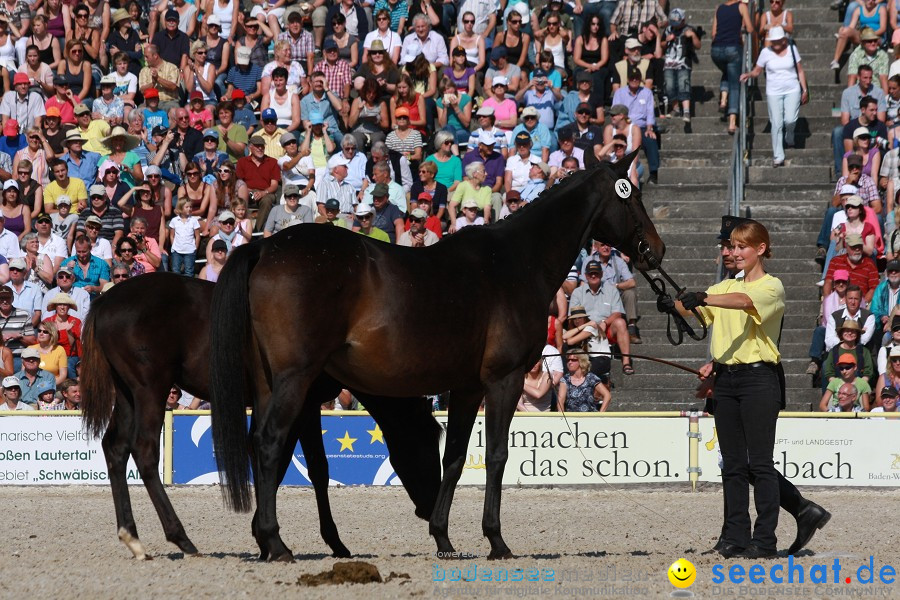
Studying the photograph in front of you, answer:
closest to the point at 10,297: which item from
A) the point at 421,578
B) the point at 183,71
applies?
the point at 183,71

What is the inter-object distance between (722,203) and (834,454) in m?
5.11

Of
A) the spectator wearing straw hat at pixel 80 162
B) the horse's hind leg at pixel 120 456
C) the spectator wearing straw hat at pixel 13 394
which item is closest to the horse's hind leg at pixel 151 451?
the horse's hind leg at pixel 120 456

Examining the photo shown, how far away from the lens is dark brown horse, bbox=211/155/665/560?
8.32 m

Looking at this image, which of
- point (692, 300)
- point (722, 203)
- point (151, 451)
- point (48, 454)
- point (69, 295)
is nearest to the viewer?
point (692, 300)

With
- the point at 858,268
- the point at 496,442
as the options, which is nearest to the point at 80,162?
the point at 858,268

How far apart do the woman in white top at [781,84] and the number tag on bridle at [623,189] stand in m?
10.3

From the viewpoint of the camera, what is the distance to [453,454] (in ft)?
30.0

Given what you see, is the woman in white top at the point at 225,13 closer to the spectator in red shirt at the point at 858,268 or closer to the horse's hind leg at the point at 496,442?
the spectator in red shirt at the point at 858,268

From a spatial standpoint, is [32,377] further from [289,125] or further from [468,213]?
[289,125]

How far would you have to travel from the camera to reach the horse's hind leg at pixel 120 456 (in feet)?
31.0

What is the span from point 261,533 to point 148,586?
98 centimetres

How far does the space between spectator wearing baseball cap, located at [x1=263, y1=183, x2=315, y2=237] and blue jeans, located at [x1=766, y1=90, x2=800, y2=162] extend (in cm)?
652

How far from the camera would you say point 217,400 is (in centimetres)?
835

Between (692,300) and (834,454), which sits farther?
(834,454)
